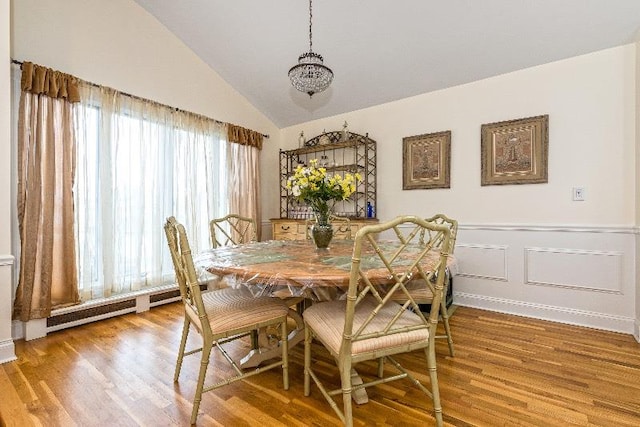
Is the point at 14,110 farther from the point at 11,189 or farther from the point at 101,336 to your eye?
the point at 101,336

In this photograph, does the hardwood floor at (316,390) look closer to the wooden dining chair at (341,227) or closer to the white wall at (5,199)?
the white wall at (5,199)

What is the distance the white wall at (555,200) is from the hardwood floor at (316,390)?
42 centimetres

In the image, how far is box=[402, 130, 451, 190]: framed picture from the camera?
132 inches

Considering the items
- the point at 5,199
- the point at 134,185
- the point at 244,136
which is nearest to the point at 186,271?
the point at 5,199

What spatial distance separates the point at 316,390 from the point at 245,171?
2.98m

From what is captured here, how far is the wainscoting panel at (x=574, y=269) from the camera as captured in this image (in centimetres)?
258

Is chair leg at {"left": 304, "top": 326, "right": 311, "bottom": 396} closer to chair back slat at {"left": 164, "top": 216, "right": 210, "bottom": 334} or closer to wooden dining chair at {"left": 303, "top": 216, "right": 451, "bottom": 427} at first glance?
wooden dining chair at {"left": 303, "top": 216, "right": 451, "bottom": 427}

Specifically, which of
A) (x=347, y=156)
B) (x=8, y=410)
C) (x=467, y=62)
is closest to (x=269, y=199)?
(x=347, y=156)

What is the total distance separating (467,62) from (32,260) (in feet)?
13.2

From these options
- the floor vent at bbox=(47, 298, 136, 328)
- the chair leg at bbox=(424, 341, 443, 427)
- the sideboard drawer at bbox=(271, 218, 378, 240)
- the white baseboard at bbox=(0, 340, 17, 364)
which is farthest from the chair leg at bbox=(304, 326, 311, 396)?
the floor vent at bbox=(47, 298, 136, 328)

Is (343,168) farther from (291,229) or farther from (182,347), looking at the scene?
(182,347)

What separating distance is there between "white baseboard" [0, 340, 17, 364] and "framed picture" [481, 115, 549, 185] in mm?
3978

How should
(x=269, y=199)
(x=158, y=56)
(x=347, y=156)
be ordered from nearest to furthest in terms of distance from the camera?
(x=158, y=56)
(x=347, y=156)
(x=269, y=199)

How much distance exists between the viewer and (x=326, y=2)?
2.75 m
